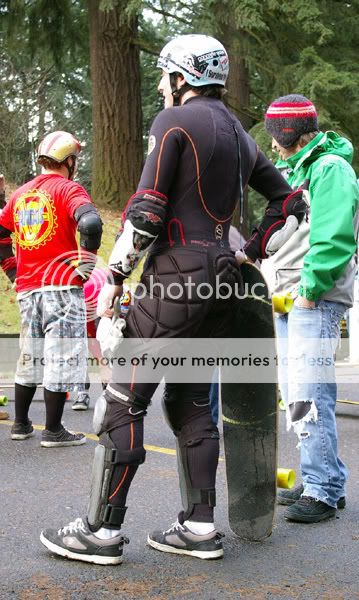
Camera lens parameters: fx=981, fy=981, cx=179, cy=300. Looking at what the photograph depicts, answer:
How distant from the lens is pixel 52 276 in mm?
6516

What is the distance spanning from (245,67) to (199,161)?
42.5ft

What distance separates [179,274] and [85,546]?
1.13m

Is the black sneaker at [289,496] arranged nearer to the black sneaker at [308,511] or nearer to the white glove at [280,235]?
the black sneaker at [308,511]

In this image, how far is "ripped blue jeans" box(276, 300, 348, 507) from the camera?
4.62 meters

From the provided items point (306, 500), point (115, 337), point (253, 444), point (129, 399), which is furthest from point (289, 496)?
point (115, 337)

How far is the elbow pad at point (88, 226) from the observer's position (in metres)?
6.08

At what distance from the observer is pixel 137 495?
5.18 metres

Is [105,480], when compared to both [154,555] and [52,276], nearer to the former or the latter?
[154,555]

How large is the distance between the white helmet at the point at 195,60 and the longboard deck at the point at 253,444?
2.69ft

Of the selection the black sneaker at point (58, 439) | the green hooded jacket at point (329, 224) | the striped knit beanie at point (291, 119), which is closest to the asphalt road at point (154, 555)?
the black sneaker at point (58, 439)

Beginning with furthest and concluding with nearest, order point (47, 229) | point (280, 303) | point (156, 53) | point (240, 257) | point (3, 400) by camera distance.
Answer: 1. point (156, 53)
2. point (3, 400)
3. point (47, 229)
4. point (280, 303)
5. point (240, 257)

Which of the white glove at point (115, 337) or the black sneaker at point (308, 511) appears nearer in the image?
the white glove at point (115, 337)

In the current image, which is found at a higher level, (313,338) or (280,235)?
(280,235)

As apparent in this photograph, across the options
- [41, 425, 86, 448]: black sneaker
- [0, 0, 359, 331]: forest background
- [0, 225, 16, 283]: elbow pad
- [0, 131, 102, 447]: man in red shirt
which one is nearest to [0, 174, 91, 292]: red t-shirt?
[0, 131, 102, 447]: man in red shirt
